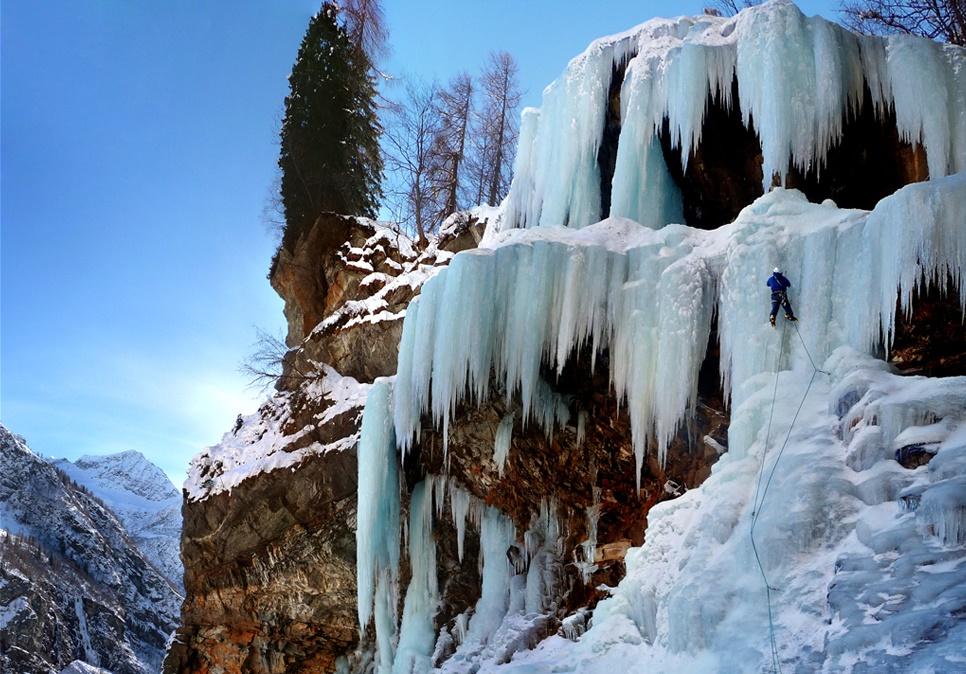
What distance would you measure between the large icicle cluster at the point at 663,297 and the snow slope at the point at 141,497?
82.0m

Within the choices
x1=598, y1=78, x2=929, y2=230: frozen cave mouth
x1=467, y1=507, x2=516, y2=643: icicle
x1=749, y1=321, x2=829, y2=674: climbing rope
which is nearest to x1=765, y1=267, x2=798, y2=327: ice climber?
x1=749, y1=321, x2=829, y2=674: climbing rope

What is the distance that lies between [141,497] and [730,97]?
400 feet

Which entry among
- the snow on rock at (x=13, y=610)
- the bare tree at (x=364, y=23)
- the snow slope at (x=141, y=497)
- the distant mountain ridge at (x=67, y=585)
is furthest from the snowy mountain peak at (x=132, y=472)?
the bare tree at (x=364, y=23)

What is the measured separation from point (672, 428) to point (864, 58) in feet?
16.6

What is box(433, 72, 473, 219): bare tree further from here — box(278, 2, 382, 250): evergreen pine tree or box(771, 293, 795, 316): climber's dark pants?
box(771, 293, 795, 316): climber's dark pants

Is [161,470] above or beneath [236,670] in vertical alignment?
above

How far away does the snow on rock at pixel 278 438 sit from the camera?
1262 centimetres

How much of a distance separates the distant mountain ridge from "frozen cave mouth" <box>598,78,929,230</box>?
42.0 meters

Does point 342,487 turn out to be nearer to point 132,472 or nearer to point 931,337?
point 931,337

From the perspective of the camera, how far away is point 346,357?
13719mm

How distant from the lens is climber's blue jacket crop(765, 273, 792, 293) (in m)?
6.66

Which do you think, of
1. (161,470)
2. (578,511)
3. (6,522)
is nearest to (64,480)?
(6,522)

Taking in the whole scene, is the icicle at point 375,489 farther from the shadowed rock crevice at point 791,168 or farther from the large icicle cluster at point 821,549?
the shadowed rock crevice at point 791,168

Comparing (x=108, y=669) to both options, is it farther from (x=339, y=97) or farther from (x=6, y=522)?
(x=339, y=97)
